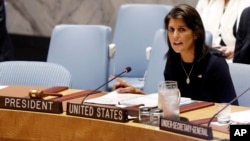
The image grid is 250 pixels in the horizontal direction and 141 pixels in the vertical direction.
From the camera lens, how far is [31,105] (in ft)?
8.55

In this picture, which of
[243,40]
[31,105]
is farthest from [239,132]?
[243,40]

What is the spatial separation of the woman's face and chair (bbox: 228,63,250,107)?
0.28 m

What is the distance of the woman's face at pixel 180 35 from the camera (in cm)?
297

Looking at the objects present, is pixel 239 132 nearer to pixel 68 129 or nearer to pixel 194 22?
pixel 68 129

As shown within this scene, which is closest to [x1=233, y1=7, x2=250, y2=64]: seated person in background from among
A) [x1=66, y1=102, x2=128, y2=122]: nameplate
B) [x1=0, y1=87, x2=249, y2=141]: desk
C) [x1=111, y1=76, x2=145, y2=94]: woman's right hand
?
[x1=111, y1=76, x2=145, y2=94]: woman's right hand

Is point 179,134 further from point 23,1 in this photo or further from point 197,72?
point 23,1

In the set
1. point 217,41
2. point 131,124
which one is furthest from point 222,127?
point 217,41

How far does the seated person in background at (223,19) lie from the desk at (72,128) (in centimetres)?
171

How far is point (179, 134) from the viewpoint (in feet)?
7.09

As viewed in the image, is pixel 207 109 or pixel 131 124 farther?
pixel 207 109

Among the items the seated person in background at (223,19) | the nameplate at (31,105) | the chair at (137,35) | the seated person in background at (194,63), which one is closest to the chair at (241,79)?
the seated person in background at (194,63)

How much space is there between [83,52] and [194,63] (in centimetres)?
130

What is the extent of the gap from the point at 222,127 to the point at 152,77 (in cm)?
145

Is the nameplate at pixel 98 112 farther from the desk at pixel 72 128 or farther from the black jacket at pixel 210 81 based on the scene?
the black jacket at pixel 210 81
